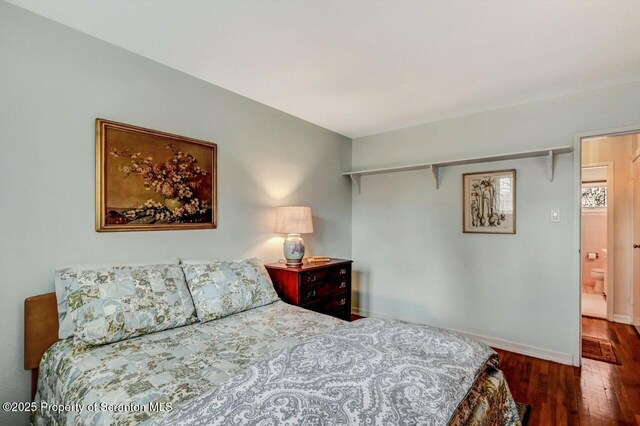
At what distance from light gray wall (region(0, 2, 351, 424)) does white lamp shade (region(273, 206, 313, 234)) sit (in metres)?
0.30

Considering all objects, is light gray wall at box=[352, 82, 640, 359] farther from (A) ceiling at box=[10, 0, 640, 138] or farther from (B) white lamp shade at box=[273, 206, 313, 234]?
(B) white lamp shade at box=[273, 206, 313, 234]

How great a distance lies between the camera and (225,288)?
209 cm

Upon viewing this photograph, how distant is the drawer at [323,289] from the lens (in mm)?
2707

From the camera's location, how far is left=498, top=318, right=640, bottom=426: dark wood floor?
79.2 inches

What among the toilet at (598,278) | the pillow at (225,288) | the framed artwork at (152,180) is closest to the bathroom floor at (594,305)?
the toilet at (598,278)

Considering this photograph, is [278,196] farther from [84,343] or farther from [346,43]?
[84,343]

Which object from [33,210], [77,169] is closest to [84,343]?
[33,210]

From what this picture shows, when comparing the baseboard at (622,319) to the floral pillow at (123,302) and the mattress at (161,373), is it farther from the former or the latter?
the floral pillow at (123,302)

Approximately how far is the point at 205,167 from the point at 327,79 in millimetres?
1185

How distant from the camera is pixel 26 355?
166cm

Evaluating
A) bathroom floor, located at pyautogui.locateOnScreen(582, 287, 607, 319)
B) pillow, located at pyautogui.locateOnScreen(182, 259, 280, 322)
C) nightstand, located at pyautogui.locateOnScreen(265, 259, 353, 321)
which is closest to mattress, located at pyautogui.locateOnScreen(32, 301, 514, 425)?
pillow, located at pyautogui.locateOnScreen(182, 259, 280, 322)

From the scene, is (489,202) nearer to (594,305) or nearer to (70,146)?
(594,305)

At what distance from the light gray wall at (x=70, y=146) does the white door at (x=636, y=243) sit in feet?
13.7

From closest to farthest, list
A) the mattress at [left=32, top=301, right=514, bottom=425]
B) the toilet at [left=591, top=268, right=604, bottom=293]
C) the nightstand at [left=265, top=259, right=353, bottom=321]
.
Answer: the mattress at [left=32, top=301, right=514, bottom=425] → the nightstand at [left=265, top=259, right=353, bottom=321] → the toilet at [left=591, top=268, right=604, bottom=293]
